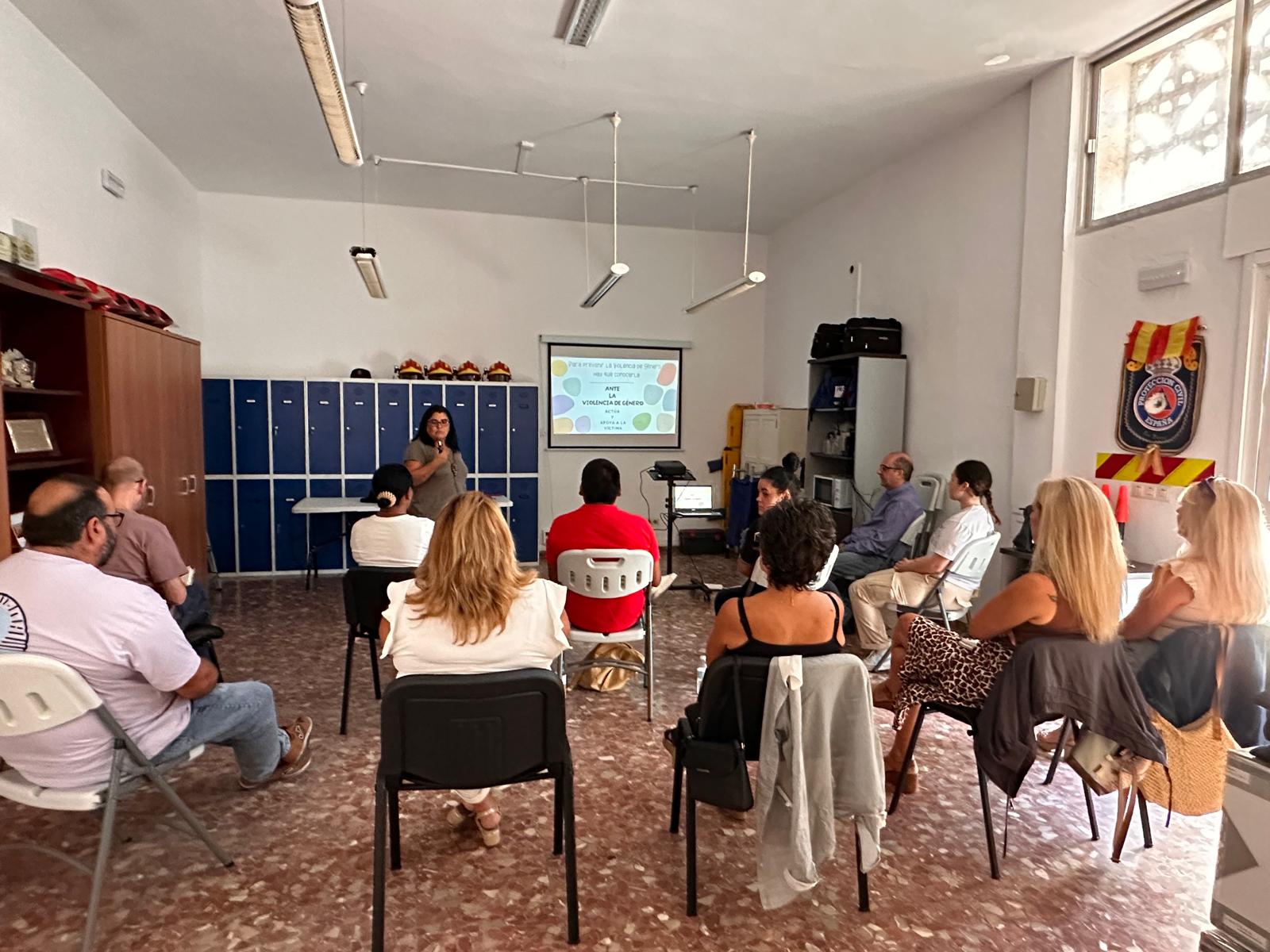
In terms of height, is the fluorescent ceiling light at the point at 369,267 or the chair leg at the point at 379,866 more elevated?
the fluorescent ceiling light at the point at 369,267

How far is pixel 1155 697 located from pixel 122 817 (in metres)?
3.52

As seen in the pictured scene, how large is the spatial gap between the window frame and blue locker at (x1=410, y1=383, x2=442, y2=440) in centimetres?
520

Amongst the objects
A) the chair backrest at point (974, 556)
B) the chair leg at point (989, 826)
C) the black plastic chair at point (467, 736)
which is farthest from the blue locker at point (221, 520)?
the chair leg at point (989, 826)

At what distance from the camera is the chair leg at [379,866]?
1.78 meters

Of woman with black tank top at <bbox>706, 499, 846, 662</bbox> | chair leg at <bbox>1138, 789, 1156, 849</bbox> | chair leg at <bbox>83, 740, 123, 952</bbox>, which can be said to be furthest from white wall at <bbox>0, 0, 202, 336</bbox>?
chair leg at <bbox>1138, 789, 1156, 849</bbox>

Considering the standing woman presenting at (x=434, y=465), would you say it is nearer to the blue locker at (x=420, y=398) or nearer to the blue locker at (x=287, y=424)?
the blue locker at (x=420, y=398)

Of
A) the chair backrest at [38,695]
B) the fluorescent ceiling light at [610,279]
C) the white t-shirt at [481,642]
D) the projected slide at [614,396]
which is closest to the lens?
the chair backrest at [38,695]

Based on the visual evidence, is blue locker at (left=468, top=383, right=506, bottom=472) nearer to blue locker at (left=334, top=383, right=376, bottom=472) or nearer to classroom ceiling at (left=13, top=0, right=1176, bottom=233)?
blue locker at (left=334, top=383, right=376, bottom=472)

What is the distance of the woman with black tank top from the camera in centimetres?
203

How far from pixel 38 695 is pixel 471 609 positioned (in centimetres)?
106

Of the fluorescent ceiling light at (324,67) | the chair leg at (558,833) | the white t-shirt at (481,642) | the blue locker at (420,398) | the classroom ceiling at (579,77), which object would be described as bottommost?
the chair leg at (558,833)

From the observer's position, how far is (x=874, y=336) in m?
5.75

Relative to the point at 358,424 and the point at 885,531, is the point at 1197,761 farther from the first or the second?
the point at 358,424

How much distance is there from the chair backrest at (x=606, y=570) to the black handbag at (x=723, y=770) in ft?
3.90
